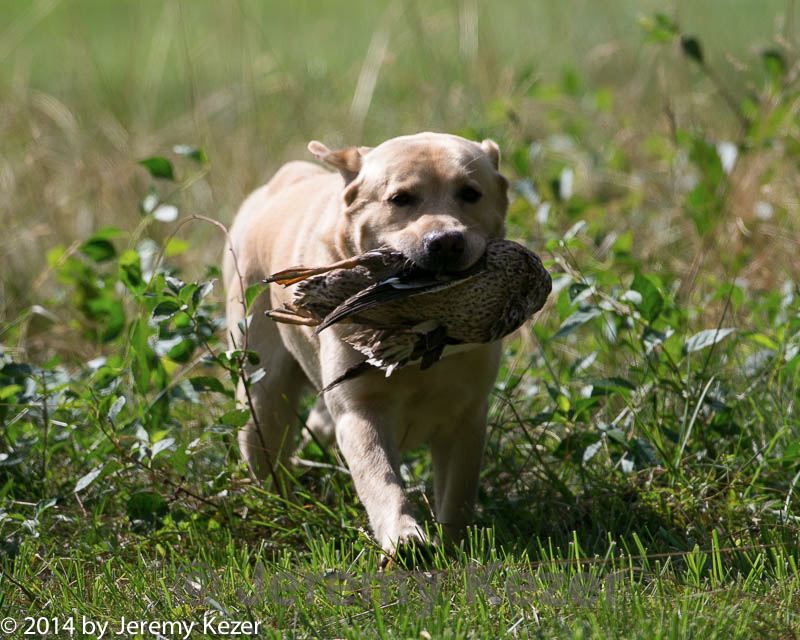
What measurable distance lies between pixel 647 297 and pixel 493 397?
0.84 m

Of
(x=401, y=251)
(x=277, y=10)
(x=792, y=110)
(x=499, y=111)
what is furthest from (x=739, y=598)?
(x=277, y=10)

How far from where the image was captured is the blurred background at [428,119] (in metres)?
6.21

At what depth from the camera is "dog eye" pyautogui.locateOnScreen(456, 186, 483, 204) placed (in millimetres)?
3834

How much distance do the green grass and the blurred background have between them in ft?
0.10

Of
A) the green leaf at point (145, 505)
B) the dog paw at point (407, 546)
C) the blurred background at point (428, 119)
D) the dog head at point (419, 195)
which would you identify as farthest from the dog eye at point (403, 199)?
the blurred background at point (428, 119)

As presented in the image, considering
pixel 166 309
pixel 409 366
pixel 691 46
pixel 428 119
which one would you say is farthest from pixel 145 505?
pixel 428 119

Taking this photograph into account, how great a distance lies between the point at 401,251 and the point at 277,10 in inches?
437

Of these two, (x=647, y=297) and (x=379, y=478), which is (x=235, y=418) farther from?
(x=647, y=297)

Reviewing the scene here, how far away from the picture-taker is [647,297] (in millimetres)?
4195

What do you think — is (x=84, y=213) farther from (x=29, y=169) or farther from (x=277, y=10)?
(x=277, y=10)

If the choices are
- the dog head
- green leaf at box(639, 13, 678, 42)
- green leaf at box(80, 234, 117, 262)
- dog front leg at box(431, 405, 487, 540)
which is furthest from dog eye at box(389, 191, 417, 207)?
green leaf at box(639, 13, 678, 42)

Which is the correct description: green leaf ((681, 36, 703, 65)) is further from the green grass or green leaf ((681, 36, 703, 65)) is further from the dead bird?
the dead bird

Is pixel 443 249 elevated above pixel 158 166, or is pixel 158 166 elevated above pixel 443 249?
pixel 443 249

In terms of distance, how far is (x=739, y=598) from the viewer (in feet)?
9.85
